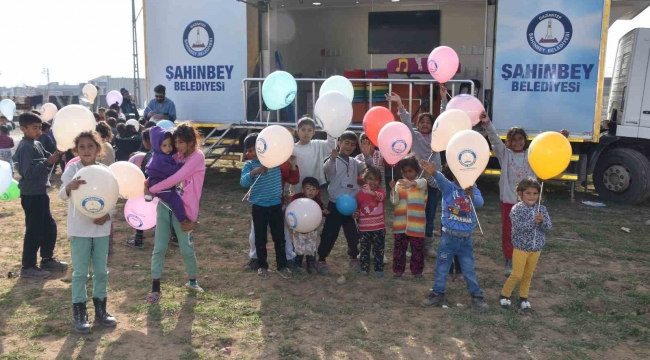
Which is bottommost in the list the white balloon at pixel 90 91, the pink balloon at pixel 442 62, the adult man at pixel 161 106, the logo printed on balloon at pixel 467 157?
the logo printed on balloon at pixel 467 157

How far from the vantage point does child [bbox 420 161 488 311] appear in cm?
400

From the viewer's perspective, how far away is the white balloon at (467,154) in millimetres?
3842

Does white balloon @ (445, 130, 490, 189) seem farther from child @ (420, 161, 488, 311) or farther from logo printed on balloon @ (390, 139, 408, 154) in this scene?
logo printed on balloon @ (390, 139, 408, 154)

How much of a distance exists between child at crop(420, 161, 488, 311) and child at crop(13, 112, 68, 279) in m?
3.07

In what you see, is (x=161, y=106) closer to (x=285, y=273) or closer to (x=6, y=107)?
(x=285, y=273)

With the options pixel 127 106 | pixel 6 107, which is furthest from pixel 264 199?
pixel 6 107

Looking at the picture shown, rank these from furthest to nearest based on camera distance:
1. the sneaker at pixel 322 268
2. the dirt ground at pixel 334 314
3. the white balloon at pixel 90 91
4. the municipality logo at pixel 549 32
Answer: the white balloon at pixel 90 91 → the municipality logo at pixel 549 32 → the sneaker at pixel 322 268 → the dirt ground at pixel 334 314

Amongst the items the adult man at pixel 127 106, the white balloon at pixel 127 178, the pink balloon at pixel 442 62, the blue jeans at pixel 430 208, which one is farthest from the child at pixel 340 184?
the adult man at pixel 127 106

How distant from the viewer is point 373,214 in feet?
15.2

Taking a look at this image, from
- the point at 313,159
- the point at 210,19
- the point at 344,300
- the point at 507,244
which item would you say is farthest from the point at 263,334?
the point at 210,19

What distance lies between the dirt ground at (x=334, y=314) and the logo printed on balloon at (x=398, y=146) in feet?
3.58

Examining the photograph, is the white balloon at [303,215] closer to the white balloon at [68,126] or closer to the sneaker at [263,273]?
the sneaker at [263,273]

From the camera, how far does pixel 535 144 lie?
13.3 ft

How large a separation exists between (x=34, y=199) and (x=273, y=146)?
2.20m
